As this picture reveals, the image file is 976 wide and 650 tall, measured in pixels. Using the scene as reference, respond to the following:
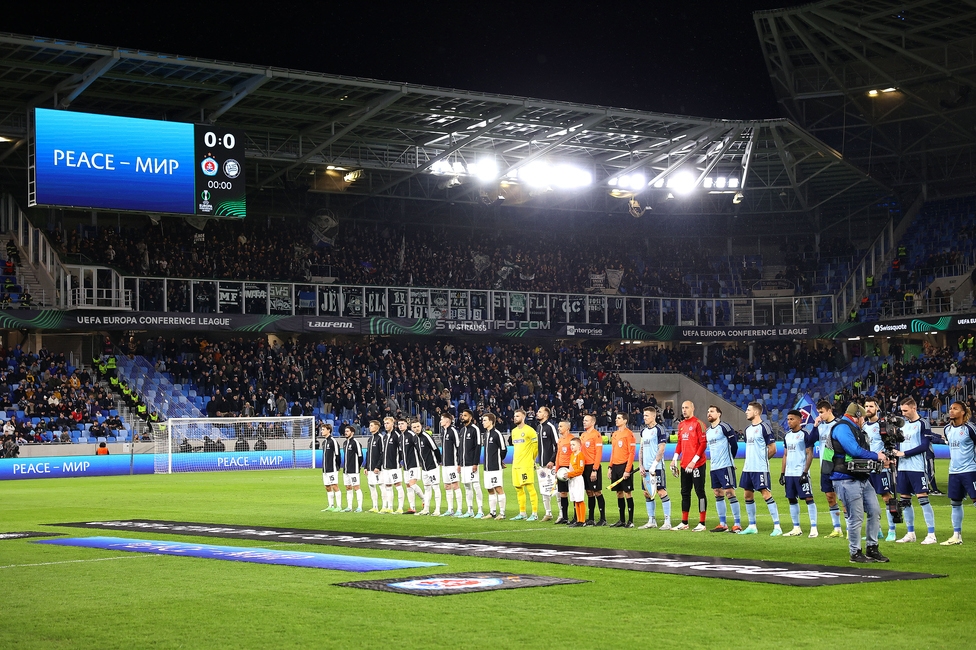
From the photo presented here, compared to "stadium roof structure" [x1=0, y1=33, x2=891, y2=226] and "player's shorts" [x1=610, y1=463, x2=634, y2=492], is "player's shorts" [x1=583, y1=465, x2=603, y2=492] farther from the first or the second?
"stadium roof structure" [x1=0, y1=33, x2=891, y2=226]

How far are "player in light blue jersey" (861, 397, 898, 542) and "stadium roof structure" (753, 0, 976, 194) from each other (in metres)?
28.7

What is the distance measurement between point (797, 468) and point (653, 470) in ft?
7.97

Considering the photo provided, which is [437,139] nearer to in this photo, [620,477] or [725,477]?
[620,477]

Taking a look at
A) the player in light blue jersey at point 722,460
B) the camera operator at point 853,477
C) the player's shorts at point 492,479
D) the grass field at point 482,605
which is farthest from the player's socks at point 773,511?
the player's shorts at point 492,479

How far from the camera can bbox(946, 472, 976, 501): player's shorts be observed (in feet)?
53.0

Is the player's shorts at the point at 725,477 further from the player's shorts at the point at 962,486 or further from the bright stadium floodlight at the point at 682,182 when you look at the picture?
the bright stadium floodlight at the point at 682,182

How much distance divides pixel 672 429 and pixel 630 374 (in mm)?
5466

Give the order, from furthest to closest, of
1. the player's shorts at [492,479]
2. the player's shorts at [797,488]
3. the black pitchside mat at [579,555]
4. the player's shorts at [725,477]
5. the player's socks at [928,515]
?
1. the player's shorts at [492,479]
2. the player's shorts at [725,477]
3. the player's shorts at [797,488]
4. the player's socks at [928,515]
5. the black pitchside mat at [579,555]

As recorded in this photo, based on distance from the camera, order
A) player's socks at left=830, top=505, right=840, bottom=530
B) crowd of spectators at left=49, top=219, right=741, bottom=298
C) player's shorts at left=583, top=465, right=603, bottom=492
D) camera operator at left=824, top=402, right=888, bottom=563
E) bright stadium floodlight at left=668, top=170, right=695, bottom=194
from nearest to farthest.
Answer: camera operator at left=824, top=402, right=888, bottom=563 < player's socks at left=830, top=505, right=840, bottom=530 < player's shorts at left=583, top=465, right=603, bottom=492 < crowd of spectators at left=49, top=219, right=741, bottom=298 < bright stadium floodlight at left=668, top=170, right=695, bottom=194

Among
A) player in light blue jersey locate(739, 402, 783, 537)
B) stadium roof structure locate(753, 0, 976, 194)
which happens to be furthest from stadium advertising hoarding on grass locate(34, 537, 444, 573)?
stadium roof structure locate(753, 0, 976, 194)

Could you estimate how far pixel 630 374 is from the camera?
2345 inches

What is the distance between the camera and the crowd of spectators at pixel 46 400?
134 feet

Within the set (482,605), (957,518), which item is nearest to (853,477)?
(957,518)

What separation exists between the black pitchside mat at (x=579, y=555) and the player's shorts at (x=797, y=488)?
202 cm
